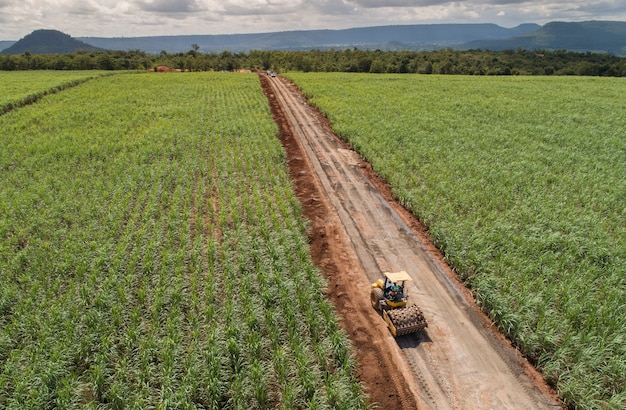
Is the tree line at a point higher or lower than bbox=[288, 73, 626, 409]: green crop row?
higher

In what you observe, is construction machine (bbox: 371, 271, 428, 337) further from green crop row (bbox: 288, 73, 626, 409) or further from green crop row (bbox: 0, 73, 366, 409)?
Result: green crop row (bbox: 288, 73, 626, 409)

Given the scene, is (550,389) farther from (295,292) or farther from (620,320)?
(295,292)

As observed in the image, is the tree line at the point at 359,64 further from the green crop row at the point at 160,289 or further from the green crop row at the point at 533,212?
the green crop row at the point at 160,289

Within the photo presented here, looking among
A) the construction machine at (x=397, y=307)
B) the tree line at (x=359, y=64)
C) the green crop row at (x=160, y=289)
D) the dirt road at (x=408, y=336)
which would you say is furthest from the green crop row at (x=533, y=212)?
the tree line at (x=359, y=64)

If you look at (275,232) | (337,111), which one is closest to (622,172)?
(275,232)

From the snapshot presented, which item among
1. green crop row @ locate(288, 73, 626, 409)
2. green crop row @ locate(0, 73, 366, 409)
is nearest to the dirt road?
green crop row @ locate(288, 73, 626, 409)

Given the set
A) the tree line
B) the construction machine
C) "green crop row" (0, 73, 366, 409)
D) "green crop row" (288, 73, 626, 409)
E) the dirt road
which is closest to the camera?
"green crop row" (0, 73, 366, 409)
